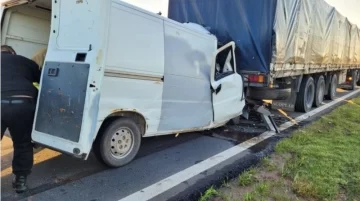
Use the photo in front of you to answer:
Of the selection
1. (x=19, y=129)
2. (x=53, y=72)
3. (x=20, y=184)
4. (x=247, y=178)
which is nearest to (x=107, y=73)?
(x=53, y=72)

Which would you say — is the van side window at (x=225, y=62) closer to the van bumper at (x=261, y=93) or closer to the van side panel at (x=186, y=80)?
the van side panel at (x=186, y=80)

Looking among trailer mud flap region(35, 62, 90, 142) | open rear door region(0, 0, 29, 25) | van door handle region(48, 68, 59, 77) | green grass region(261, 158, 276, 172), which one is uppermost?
open rear door region(0, 0, 29, 25)

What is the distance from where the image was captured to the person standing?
3.06 m

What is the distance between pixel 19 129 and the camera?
3174 millimetres

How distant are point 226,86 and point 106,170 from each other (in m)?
2.53

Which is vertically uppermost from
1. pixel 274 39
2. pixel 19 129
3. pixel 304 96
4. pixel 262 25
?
pixel 262 25

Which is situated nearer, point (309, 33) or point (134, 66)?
point (134, 66)

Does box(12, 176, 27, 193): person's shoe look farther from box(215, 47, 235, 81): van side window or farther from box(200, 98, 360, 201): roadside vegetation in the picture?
box(215, 47, 235, 81): van side window

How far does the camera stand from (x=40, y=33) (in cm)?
478

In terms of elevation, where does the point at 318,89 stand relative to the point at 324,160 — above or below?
above

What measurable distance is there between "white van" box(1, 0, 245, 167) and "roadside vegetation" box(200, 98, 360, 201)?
133cm

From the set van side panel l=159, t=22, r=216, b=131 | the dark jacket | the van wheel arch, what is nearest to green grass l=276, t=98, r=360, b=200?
van side panel l=159, t=22, r=216, b=131

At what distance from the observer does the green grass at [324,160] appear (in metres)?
3.41

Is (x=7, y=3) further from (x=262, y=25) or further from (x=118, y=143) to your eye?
(x=262, y=25)
